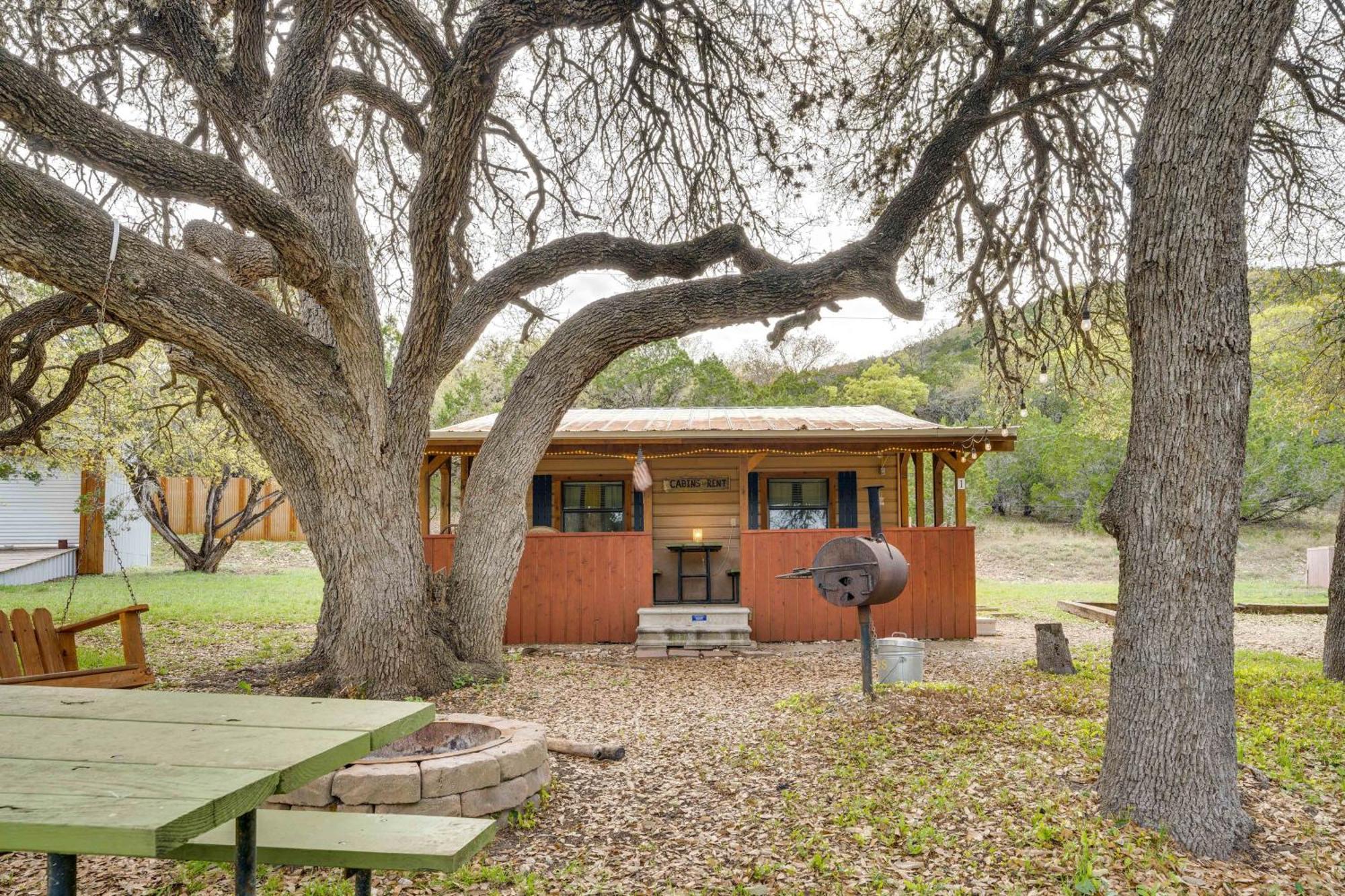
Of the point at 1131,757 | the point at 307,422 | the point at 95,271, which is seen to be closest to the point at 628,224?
the point at 307,422

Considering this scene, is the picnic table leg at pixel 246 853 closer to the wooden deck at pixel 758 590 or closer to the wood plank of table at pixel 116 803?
the wood plank of table at pixel 116 803

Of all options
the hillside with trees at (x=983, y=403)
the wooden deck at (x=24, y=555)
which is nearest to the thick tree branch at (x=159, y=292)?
the hillside with trees at (x=983, y=403)

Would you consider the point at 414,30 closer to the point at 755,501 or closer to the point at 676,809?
the point at 676,809

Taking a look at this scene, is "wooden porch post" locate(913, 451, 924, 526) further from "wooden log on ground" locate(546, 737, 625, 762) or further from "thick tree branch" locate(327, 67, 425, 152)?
"thick tree branch" locate(327, 67, 425, 152)

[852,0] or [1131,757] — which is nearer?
[1131,757]

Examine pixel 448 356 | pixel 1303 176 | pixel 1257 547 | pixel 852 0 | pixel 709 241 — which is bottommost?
pixel 1257 547

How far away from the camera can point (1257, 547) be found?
23984mm

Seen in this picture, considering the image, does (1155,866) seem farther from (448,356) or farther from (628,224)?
(628,224)

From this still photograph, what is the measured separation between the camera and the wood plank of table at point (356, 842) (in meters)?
2.62

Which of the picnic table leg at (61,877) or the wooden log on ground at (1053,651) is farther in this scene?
the wooden log on ground at (1053,651)

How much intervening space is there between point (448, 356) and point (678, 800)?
165 inches

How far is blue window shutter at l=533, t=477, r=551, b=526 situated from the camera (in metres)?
12.6

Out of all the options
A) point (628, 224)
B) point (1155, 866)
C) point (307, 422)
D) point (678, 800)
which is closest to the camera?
point (1155, 866)

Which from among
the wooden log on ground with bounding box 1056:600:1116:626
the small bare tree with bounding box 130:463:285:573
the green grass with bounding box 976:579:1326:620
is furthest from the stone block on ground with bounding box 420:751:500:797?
the small bare tree with bounding box 130:463:285:573
